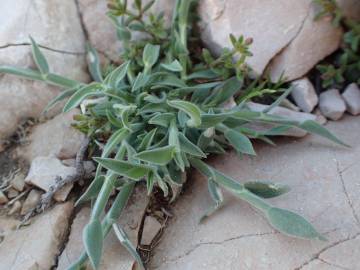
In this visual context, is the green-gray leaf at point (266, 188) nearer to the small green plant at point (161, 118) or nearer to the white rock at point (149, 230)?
the small green plant at point (161, 118)

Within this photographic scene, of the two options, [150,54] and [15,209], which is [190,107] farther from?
[15,209]

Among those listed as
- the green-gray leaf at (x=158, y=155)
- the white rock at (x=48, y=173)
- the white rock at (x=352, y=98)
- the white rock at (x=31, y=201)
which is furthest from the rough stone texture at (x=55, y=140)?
the white rock at (x=352, y=98)

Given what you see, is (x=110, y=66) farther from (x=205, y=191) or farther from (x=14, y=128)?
(x=205, y=191)

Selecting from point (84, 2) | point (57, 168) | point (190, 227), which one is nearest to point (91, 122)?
point (57, 168)

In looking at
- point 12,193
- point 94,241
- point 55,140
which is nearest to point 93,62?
point 55,140

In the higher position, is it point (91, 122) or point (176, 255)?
point (91, 122)

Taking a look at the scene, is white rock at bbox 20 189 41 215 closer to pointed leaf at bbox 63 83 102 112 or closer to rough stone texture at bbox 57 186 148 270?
rough stone texture at bbox 57 186 148 270
